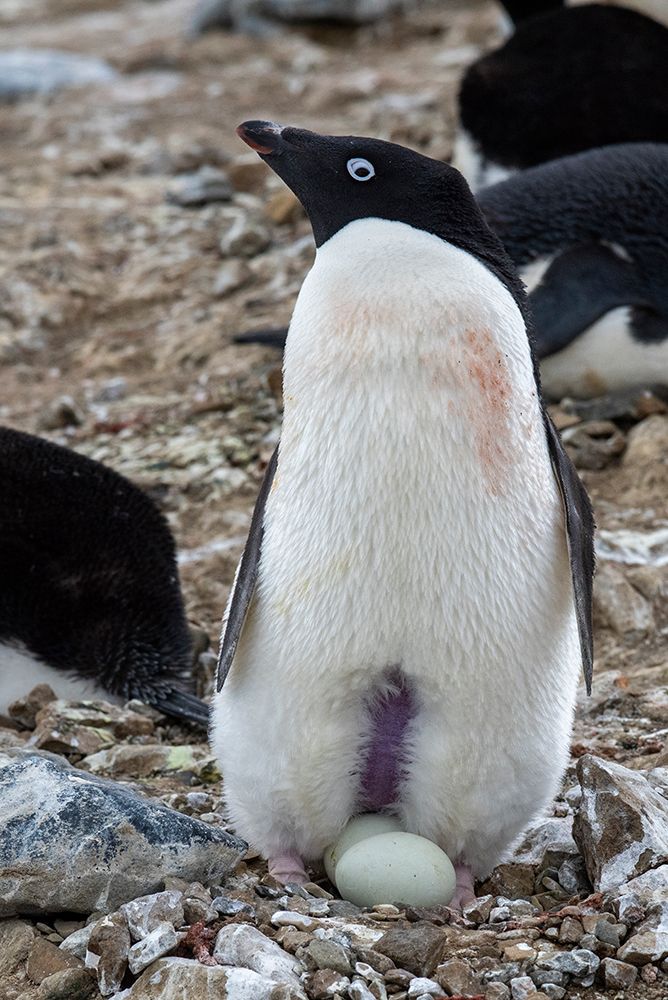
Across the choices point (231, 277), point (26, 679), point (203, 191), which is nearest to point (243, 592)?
point (26, 679)

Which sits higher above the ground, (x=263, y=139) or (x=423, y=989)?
(x=263, y=139)

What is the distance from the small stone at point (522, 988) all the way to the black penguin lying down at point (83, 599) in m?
1.48

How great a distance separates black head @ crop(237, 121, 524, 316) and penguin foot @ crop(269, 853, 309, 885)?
98cm

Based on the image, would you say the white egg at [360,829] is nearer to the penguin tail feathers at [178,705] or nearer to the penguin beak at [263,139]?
the penguin tail feathers at [178,705]

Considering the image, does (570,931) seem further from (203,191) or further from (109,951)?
(203,191)

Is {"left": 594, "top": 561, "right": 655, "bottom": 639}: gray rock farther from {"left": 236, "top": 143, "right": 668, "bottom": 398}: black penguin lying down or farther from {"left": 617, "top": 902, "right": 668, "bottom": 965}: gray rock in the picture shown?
{"left": 617, "top": 902, "right": 668, "bottom": 965}: gray rock

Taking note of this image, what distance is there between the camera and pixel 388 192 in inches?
100.0

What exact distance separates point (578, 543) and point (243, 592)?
0.54 m

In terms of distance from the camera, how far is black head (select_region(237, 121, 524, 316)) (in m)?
2.53

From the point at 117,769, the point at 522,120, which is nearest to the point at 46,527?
the point at 117,769

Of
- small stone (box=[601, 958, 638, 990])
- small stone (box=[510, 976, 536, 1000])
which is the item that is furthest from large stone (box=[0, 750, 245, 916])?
small stone (box=[601, 958, 638, 990])

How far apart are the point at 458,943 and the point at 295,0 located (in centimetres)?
830

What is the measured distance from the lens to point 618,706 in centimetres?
332

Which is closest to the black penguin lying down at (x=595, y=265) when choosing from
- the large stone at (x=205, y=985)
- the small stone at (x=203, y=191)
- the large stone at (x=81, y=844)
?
the small stone at (x=203, y=191)
